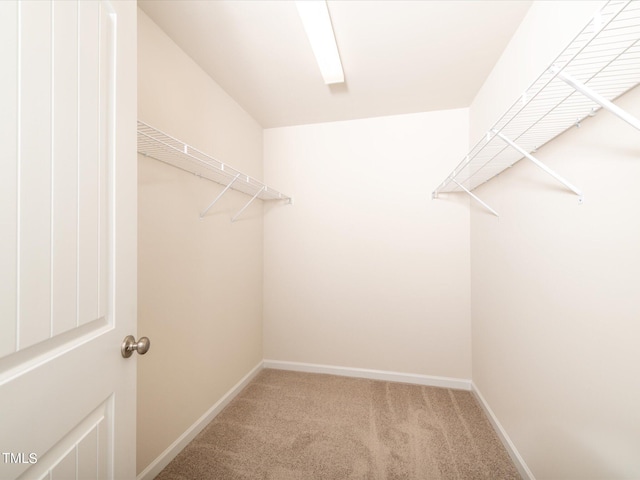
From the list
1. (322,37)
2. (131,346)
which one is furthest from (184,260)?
(322,37)

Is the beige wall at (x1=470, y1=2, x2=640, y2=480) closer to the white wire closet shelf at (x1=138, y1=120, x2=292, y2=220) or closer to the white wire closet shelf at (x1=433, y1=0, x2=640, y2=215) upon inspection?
the white wire closet shelf at (x1=433, y1=0, x2=640, y2=215)

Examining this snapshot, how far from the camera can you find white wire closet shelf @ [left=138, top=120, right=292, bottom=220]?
1185mm

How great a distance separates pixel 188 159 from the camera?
1429 millimetres

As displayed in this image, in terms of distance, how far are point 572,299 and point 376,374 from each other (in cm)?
177

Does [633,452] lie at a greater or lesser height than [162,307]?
lesser

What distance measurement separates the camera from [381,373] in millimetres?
2369

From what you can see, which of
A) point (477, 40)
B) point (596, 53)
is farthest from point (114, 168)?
point (477, 40)

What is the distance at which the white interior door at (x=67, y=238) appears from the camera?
1.64 feet

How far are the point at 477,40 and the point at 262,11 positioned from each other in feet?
4.15

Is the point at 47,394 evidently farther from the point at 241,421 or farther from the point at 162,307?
the point at 241,421

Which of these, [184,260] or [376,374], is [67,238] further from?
[376,374]

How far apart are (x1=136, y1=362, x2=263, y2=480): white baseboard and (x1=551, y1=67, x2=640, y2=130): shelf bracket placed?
2339 mm

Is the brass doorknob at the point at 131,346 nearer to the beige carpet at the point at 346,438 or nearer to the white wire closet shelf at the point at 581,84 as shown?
the beige carpet at the point at 346,438

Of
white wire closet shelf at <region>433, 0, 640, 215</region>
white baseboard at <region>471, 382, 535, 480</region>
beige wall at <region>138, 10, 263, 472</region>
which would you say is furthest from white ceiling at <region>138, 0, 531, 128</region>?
white baseboard at <region>471, 382, 535, 480</region>
